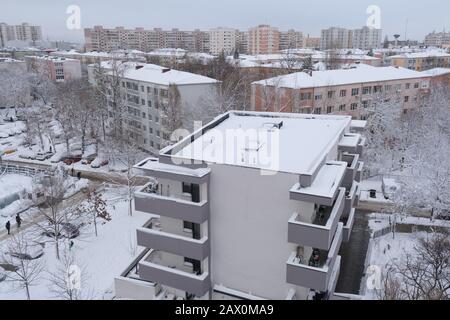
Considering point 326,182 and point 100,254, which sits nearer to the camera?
point 326,182

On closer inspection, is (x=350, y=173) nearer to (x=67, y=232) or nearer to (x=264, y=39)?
(x=67, y=232)

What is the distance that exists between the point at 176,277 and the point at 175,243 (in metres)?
1.18

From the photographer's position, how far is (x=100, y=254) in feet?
65.2

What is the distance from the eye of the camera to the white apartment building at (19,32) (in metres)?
115

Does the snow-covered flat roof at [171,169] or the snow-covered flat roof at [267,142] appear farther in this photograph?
the snow-covered flat roof at [267,142]

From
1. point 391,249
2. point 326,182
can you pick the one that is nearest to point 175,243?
point 326,182

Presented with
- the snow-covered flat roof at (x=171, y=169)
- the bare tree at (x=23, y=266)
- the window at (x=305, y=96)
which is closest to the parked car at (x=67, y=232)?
the bare tree at (x=23, y=266)

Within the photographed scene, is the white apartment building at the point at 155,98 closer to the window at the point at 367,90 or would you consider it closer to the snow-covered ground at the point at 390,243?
the window at the point at 367,90

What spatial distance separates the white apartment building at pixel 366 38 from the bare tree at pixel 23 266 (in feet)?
394

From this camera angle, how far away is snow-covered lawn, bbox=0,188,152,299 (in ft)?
55.8
